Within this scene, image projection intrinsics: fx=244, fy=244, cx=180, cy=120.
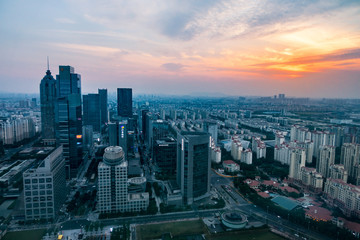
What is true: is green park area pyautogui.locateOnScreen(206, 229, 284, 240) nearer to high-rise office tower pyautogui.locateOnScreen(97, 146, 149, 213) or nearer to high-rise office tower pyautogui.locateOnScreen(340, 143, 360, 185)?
high-rise office tower pyautogui.locateOnScreen(97, 146, 149, 213)

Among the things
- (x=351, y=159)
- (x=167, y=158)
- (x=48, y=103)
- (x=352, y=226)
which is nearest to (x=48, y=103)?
(x=48, y=103)

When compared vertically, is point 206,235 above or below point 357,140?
below

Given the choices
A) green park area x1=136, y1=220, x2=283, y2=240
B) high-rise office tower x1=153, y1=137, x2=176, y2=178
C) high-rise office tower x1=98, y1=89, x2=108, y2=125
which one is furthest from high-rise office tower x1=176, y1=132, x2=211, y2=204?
high-rise office tower x1=98, y1=89, x2=108, y2=125

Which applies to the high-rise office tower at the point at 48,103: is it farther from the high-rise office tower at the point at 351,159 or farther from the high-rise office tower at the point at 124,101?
the high-rise office tower at the point at 351,159

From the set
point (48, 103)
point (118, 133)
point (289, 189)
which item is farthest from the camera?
point (48, 103)

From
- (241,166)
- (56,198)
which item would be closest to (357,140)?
(241,166)

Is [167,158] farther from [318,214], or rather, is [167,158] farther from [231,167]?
[318,214]

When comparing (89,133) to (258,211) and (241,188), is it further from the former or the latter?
(258,211)
